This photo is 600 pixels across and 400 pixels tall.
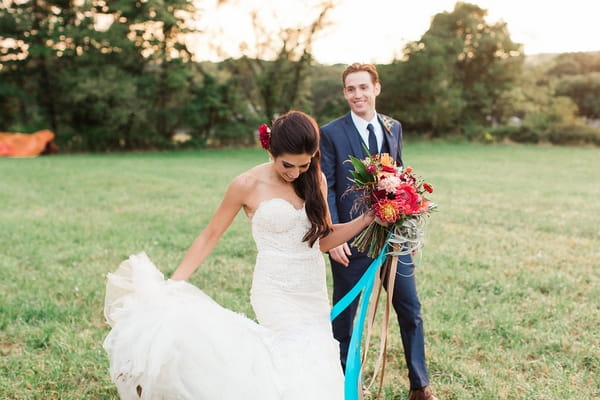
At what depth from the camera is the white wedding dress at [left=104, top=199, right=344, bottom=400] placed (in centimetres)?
246

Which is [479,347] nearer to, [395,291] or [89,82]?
[395,291]

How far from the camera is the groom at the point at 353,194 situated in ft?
12.2

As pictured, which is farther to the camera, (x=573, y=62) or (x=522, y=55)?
(x=573, y=62)

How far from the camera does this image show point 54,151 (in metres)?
30.0

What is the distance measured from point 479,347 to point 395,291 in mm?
1476

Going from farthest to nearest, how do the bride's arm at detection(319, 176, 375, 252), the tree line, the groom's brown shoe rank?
the tree line < the groom's brown shoe < the bride's arm at detection(319, 176, 375, 252)

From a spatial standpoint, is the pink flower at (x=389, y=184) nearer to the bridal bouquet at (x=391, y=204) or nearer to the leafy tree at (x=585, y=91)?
the bridal bouquet at (x=391, y=204)

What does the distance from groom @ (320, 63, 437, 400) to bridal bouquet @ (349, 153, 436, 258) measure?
1.72ft

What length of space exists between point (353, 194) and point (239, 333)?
1.52m

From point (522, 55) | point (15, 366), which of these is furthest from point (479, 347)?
point (522, 55)

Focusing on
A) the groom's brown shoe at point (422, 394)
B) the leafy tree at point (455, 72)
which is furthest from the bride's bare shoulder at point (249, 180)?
the leafy tree at point (455, 72)

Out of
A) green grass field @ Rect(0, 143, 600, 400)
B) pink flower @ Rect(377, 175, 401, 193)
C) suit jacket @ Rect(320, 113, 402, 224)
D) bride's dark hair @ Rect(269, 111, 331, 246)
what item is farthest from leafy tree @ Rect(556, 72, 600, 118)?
bride's dark hair @ Rect(269, 111, 331, 246)

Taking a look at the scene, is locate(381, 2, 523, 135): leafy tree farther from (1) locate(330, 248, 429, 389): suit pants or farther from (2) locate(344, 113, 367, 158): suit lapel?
(1) locate(330, 248, 429, 389): suit pants

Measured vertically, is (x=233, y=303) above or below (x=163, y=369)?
below
